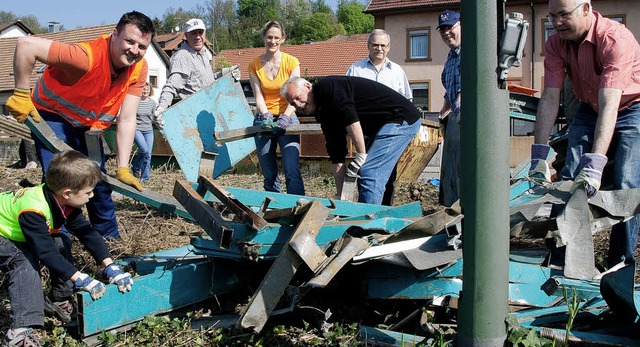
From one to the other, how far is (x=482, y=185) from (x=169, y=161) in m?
8.66

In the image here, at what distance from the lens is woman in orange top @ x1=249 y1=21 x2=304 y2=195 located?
5910mm

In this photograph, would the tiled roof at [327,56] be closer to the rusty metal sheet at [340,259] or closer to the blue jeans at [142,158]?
the blue jeans at [142,158]

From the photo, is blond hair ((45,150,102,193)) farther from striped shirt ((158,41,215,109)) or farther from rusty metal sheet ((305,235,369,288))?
striped shirt ((158,41,215,109))

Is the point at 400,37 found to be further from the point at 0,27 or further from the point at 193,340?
the point at 0,27

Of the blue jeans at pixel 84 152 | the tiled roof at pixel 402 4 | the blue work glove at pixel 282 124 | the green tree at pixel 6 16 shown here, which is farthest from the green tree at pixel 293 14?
the blue jeans at pixel 84 152

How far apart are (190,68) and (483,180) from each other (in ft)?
15.8

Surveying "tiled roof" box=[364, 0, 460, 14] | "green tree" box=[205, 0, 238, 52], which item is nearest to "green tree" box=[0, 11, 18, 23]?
"green tree" box=[205, 0, 238, 52]

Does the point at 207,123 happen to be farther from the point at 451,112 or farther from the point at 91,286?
the point at 91,286

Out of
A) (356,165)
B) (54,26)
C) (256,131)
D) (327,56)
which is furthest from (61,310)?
(54,26)

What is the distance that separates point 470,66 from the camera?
96.3 inches

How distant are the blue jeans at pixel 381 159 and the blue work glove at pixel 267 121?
3.40 feet

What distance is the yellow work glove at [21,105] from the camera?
4066 millimetres

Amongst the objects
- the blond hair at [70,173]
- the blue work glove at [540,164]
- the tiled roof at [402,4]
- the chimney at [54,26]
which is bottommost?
the blue work glove at [540,164]

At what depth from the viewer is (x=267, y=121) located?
5914mm
